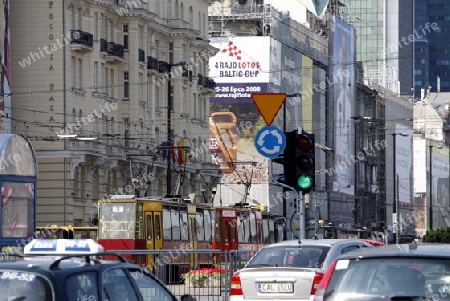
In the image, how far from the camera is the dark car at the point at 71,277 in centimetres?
1070

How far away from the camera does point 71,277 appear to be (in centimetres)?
1089

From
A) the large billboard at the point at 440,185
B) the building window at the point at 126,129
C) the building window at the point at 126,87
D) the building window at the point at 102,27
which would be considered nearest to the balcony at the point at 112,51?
the building window at the point at 102,27

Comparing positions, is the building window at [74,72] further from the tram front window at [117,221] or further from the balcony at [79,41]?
the tram front window at [117,221]

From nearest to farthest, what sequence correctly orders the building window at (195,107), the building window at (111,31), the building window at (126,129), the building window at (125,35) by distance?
the building window at (111,31)
the building window at (126,129)
the building window at (125,35)
the building window at (195,107)

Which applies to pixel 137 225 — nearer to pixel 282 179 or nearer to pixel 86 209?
pixel 86 209

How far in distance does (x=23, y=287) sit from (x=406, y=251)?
10.7ft

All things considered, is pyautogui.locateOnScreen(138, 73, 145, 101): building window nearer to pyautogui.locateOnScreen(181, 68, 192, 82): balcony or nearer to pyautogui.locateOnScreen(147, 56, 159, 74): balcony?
pyautogui.locateOnScreen(147, 56, 159, 74): balcony

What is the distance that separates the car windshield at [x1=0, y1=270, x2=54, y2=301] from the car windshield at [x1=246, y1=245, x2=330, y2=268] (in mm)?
9427

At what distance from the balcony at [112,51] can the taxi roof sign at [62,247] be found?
5554 centimetres

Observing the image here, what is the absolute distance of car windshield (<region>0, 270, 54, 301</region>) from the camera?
10.7 m

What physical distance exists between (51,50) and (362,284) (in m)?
51.9

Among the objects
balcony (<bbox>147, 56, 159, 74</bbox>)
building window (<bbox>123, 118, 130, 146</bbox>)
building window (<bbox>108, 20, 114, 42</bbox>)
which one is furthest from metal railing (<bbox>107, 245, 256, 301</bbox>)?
balcony (<bbox>147, 56, 159, 74</bbox>)

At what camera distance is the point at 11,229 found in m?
26.8

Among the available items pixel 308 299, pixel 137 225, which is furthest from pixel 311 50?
pixel 308 299
